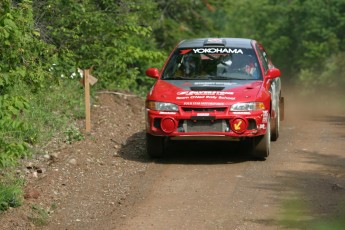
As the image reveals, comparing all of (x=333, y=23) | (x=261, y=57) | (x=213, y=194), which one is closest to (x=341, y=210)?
(x=213, y=194)

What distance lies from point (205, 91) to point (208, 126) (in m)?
0.62

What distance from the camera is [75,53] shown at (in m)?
17.0

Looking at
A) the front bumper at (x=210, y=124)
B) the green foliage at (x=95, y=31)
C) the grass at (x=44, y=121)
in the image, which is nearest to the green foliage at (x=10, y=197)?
the grass at (x=44, y=121)

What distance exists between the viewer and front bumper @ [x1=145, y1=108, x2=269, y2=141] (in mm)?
13133

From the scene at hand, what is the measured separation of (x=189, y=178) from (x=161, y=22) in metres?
19.6

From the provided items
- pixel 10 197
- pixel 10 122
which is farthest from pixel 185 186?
pixel 10 122

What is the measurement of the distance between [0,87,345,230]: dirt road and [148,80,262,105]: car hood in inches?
37.7

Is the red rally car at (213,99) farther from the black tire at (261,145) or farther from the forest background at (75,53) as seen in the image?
the forest background at (75,53)

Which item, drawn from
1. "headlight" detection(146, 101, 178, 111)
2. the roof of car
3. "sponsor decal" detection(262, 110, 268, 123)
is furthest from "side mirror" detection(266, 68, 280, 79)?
"headlight" detection(146, 101, 178, 111)

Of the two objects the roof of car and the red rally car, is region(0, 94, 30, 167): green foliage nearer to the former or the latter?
the red rally car

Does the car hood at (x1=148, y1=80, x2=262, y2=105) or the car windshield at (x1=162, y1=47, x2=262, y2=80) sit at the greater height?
the car windshield at (x1=162, y1=47, x2=262, y2=80)

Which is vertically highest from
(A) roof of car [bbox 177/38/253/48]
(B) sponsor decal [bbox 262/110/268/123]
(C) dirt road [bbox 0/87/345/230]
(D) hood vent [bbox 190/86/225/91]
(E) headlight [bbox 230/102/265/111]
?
(A) roof of car [bbox 177/38/253/48]

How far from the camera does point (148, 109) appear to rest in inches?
535

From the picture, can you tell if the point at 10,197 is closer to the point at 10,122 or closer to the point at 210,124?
the point at 10,122
